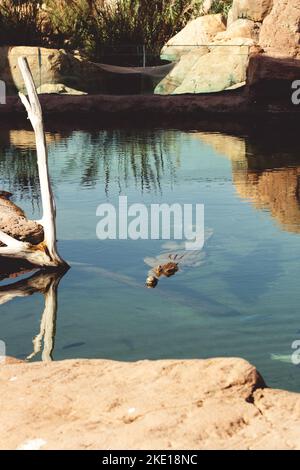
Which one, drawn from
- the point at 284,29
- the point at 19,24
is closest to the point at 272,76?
the point at 284,29

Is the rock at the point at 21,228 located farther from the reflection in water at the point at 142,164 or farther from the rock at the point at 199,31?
the rock at the point at 199,31

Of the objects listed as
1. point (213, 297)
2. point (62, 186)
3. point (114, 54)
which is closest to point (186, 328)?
point (213, 297)

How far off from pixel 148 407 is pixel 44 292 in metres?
3.72

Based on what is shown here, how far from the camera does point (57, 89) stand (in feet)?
52.9

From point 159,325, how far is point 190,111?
9.78 meters

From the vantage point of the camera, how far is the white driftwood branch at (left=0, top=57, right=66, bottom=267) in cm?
665

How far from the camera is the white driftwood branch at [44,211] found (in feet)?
21.8

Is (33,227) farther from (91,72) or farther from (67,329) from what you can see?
(91,72)

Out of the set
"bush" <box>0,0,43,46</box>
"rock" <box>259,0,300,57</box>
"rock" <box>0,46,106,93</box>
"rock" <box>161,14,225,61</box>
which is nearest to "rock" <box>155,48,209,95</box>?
"rock" <box>161,14,225,61</box>

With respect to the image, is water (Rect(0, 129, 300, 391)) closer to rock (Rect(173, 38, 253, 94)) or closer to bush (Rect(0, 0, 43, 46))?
rock (Rect(173, 38, 253, 94))

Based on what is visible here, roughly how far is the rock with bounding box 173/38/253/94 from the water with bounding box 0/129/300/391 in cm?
452

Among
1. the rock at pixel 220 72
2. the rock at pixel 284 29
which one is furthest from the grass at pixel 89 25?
the rock at pixel 284 29

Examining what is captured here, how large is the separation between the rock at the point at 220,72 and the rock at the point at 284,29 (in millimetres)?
915

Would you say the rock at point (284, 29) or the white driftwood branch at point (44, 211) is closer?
the white driftwood branch at point (44, 211)
